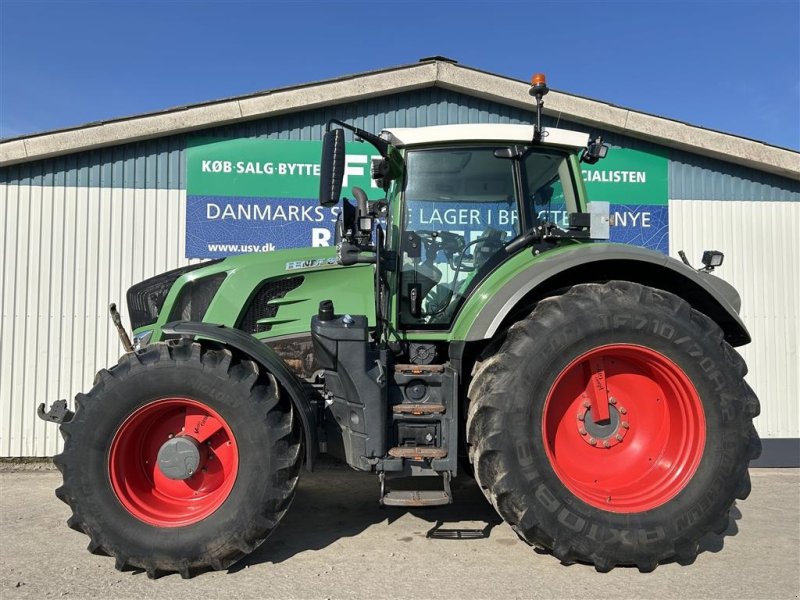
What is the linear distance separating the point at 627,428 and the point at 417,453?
1.24 m

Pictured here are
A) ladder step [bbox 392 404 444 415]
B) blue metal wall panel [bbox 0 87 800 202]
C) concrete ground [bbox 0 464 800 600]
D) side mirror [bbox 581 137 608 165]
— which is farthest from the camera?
blue metal wall panel [bbox 0 87 800 202]

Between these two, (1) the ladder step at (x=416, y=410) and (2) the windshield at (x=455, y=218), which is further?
(2) the windshield at (x=455, y=218)

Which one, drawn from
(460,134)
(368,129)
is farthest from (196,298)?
(368,129)

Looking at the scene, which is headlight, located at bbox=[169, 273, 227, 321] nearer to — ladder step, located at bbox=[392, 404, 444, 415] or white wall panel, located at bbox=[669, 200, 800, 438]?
ladder step, located at bbox=[392, 404, 444, 415]

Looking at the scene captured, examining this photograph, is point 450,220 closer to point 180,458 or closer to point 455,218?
point 455,218

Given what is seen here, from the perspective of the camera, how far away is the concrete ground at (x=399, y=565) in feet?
8.16

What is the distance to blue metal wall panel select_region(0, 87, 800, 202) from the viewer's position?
5160mm

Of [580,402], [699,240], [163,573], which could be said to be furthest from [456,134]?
[699,240]

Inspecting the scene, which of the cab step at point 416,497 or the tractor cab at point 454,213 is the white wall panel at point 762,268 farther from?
the cab step at point 416,497

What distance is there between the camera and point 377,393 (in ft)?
9.11

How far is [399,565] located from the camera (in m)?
2.75

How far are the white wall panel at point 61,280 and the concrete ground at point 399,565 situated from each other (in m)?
1.56

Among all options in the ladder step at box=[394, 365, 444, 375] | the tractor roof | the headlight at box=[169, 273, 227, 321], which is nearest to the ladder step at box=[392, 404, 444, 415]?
the ladder step at box=[394, 365, 444, 375]

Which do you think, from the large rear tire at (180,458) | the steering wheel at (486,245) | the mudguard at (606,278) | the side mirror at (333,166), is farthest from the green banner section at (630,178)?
the large rear tire at (180,458)
